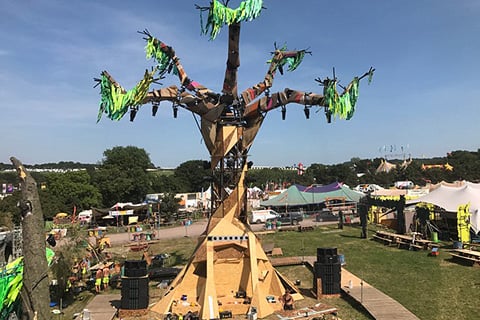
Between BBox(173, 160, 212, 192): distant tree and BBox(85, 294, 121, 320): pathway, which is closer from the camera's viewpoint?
BBox(85, 294, 121, 320): pathway

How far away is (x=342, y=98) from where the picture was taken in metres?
12.3

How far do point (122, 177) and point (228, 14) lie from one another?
43.6 meters

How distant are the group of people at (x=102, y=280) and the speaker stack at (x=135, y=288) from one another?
11.4 ft

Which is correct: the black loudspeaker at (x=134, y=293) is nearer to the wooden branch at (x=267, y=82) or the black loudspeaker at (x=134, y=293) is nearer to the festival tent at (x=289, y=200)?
the wooden branch at (x=267, y=82)

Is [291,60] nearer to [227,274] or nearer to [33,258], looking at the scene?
[227,274]

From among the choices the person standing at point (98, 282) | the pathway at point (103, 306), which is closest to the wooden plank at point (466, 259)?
the pathway at point (103, 306)

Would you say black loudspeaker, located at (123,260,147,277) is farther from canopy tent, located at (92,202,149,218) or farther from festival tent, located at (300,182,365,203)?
festival tent, located at (300,182,365,203)

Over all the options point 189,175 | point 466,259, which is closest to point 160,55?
point 466,259

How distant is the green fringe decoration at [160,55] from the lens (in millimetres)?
13023

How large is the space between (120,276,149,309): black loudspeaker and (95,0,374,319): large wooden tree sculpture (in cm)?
50

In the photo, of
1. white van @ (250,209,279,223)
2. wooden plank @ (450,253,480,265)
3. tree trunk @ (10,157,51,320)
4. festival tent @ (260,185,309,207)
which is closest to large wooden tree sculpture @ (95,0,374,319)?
tree trunk @ (10,157,51,320)

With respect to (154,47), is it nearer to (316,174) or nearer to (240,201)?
(240,201)

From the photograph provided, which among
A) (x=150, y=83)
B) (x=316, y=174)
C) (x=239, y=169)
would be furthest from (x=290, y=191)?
(x=316, y=174)

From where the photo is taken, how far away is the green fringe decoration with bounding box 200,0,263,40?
11.7m
